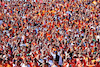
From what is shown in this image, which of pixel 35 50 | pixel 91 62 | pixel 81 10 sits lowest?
pixel 91 62

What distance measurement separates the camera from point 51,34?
4.21 m

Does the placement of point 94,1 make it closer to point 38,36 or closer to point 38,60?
point 38,36

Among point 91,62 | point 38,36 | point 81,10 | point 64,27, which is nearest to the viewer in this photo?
point 91,62

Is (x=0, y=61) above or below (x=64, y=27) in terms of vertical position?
below

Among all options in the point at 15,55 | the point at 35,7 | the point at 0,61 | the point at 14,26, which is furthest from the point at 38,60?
the point at 35,7

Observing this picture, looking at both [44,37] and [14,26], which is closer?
[44,37]

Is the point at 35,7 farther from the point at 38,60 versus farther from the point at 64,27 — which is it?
the point at 38,60

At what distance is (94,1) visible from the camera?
6008mm

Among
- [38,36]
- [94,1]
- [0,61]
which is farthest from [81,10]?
[0,61]

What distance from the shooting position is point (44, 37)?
4.14 meters

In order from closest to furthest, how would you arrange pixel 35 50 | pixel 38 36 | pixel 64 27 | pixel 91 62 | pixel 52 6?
A: pixel 91 62
pixel 35 50
pixel 38 36
pixel 64 27
pixel 52 6

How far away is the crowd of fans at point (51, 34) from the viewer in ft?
11.6

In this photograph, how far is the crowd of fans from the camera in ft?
11.6

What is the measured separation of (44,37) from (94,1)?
128 inches
